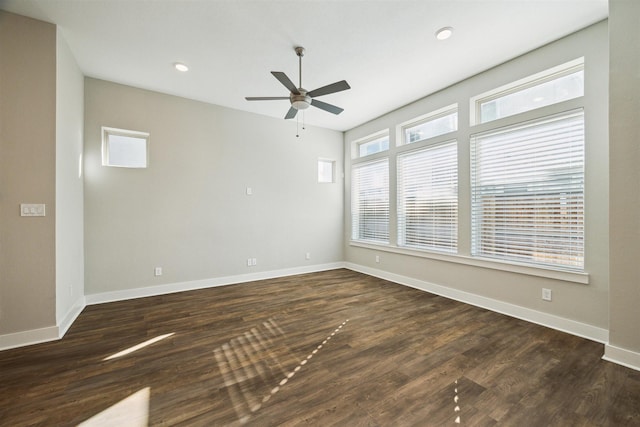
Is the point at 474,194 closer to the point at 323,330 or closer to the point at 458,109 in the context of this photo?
the point at 458,109

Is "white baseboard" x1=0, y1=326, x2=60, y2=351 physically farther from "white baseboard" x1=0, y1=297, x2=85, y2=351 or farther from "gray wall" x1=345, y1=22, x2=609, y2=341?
"gray wall" x1=345, y1=22, x2=609, y2=341

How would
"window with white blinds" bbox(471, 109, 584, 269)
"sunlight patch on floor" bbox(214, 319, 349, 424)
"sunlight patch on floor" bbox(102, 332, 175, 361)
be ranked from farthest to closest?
"window with white blinds" bbox(471, 109, 584, 269), "sunlight patch on floor" bbox(102, 332, 175, 361), "sunlight patch on floor" bbox(214, 319, 349, 424)

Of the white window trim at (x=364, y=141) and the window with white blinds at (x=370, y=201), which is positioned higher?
the white window trim at (x=364, y=141)

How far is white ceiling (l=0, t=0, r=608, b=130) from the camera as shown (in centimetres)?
241

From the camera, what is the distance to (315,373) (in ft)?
6.76

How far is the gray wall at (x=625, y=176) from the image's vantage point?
2113 millimetres

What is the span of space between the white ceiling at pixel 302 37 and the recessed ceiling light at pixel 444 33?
0.18ft

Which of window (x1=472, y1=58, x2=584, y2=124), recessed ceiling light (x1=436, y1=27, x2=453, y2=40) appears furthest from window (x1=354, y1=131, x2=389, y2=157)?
recessed ceiling light (x1=436, y1=27, x2=453, y2=40)

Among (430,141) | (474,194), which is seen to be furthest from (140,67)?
(474,194)

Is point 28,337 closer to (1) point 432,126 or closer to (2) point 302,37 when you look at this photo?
(2) point 302,37

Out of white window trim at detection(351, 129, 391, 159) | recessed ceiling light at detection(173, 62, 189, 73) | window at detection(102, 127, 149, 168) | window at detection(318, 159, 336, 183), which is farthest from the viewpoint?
window at detection(318, 159, 336, 183)

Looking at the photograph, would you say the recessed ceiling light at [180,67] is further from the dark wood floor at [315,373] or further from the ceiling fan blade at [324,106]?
the dark wood floor at [315,373]

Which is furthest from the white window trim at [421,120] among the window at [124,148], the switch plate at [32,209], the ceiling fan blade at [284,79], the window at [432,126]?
the switch plate at [32,209]

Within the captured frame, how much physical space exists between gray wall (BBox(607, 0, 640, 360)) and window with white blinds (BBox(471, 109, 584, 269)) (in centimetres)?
53
